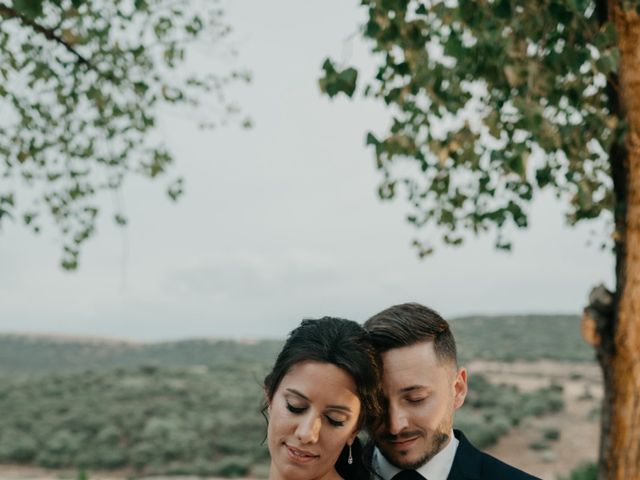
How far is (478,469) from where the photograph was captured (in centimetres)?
400

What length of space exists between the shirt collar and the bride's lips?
1.88 feet

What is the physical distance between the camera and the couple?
3602 mm

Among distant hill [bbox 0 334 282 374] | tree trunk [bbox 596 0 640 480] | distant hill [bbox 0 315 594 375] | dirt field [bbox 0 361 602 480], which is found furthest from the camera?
distant hill [bbox 0 334 282 374]

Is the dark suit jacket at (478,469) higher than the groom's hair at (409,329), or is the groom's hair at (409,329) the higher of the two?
the groom's hair at (409,329)

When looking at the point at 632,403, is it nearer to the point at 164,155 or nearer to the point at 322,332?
→ the point at 322,332

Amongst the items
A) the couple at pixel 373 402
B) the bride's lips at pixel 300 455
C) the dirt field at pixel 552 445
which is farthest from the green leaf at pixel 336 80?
the dirt field at pixel 552 445

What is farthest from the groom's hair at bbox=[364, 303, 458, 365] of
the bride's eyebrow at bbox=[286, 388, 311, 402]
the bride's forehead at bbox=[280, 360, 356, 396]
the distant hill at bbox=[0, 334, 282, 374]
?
the distant hill at bbox=[0, 334, 282, 374]

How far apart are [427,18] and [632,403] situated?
4.32 m

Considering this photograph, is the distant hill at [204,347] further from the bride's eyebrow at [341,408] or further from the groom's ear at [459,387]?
the bride's eyebrow at [341,408]

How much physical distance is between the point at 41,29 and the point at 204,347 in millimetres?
65107

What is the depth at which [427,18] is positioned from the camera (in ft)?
27.6

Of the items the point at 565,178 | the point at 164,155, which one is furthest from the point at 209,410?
the point at 565,178

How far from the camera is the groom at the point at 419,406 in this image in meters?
3.86

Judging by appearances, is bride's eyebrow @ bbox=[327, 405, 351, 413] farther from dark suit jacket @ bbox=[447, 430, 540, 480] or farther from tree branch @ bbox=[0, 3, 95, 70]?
tree branch @ bbox=[0, 3, 95, 70]
